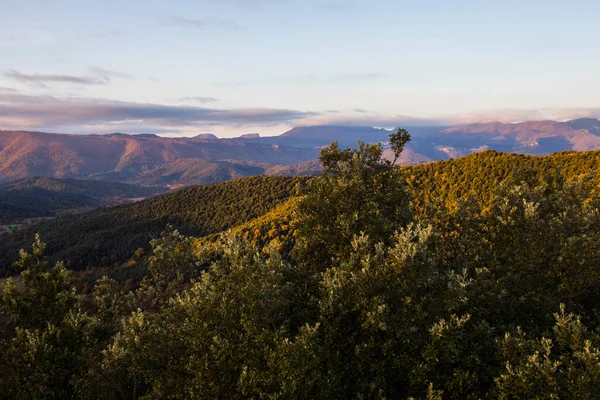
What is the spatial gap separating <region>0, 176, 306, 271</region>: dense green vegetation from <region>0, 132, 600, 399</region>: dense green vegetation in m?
94.0

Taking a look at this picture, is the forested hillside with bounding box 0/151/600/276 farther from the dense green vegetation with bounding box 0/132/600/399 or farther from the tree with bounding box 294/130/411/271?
the tree with bounding box 294/130/411/271

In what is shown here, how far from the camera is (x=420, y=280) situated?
1502 cm

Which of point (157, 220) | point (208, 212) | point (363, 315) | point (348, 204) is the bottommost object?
point (157, 220)

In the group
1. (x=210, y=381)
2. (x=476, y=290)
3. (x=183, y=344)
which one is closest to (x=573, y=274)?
(x=476, y=290)

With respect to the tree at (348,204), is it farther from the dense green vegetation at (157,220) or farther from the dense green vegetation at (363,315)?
the dense green vegetation at (157,220)

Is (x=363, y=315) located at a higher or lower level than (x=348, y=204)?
lower

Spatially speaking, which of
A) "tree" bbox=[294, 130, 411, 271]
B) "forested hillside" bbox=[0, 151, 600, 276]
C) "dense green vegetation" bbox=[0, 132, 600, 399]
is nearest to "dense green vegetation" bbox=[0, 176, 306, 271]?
"forested hillside" bbox=[0, 151, 600, 276]

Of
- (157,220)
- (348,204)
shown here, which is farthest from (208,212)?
(348,204)

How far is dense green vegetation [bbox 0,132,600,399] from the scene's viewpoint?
44.3ft

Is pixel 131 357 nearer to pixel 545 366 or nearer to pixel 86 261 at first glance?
pixel 545 366

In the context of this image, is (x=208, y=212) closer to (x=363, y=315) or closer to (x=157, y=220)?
(x=157, y=220)

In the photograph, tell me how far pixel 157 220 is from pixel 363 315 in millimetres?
134707

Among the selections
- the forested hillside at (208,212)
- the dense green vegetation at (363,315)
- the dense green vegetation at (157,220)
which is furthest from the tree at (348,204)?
the dense green vegetation at (157,220)

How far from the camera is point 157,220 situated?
135625 millimetres
